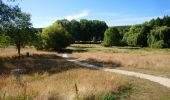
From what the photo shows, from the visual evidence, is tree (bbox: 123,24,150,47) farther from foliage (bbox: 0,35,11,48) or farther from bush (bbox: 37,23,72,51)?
foliage (bbox: 0,35,11,48)

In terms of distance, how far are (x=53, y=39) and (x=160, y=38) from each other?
Result: 34.9 m

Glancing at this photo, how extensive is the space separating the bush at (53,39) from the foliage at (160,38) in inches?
1125

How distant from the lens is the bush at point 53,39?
71062 mm

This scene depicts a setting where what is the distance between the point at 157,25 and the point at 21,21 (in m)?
65.3

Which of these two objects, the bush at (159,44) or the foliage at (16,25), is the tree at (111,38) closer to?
the bush at (159,44)

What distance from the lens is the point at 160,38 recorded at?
92.6 meters

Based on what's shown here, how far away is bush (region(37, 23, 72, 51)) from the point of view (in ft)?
233

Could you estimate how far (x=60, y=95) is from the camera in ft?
35.5

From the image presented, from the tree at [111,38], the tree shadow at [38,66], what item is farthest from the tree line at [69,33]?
the tree shadow at [38,66]

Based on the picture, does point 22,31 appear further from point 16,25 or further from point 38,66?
point 38,66

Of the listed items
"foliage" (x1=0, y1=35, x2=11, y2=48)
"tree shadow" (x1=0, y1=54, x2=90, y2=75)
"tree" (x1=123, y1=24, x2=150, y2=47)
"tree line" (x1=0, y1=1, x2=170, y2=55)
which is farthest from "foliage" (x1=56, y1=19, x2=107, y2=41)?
"tree shadow" (x1=0, y1=54, x2=90, y2=75)

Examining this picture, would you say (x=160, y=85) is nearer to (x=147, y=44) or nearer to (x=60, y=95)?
(x=60, y=95)

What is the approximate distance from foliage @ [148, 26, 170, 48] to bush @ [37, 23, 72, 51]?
28.6 m

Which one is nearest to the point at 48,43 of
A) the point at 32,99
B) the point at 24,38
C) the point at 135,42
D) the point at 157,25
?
the point at 24,38
